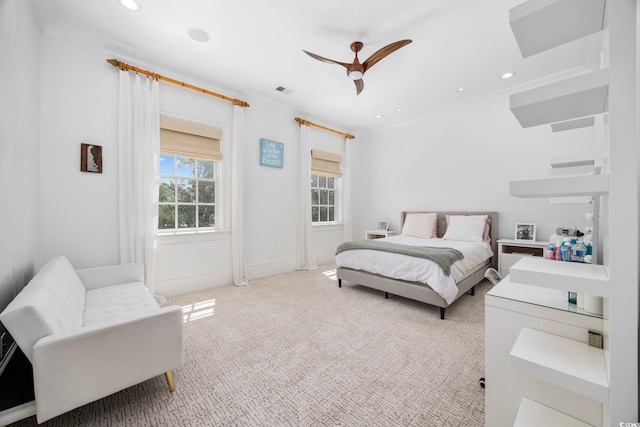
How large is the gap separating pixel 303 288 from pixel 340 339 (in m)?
1.42

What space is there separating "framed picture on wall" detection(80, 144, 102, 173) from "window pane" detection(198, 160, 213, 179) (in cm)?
110

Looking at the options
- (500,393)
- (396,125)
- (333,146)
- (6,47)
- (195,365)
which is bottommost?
(195,365)

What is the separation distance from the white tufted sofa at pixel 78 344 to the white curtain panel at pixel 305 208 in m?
2.99

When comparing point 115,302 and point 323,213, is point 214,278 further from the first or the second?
point 323,213

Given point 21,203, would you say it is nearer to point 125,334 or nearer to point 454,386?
point 125,334

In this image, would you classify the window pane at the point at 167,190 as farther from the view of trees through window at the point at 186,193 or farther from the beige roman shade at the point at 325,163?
the beige roman shade at the point at 325,163

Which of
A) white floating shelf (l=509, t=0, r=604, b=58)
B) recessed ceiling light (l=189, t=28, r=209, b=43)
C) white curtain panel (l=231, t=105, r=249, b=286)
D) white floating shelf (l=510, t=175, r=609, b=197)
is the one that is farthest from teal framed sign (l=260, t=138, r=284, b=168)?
white floating shelf (l=510, t=175, r=609, b=197)

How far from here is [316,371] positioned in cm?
176

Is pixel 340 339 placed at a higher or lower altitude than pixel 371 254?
lower

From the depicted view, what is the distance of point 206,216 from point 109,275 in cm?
141

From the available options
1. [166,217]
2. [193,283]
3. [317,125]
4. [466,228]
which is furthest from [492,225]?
[166,217]

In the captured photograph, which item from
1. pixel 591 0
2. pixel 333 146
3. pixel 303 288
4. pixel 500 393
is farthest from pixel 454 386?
pixel 333 146

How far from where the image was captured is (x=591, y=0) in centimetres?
76

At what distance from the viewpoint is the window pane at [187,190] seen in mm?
3418
